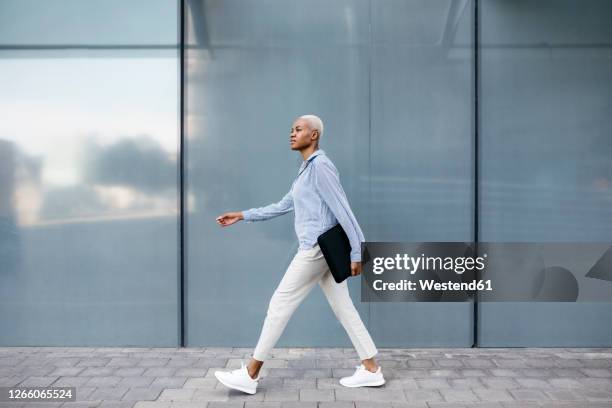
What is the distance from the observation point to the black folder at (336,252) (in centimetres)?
394

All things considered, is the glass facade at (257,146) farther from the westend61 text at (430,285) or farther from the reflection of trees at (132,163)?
the westend61 text at (430,285)

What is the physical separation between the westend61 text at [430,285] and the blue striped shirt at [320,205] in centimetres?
133

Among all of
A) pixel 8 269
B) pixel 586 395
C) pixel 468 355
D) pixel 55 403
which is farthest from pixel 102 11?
pixel 586 395

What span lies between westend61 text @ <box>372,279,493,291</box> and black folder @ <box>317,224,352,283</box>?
1349mm

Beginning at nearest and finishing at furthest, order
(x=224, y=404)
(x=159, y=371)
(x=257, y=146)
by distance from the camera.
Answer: (x=224, y=404)
(x=159, y=371)
(x=257, y=146)

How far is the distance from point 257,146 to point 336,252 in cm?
157

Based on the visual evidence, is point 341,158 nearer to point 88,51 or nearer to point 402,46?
point 402,46

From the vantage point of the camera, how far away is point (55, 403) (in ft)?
12.6

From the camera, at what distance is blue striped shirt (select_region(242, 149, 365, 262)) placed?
3959 mm

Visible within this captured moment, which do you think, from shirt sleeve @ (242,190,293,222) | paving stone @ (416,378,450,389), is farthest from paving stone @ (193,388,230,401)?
paving stone @ (416,378,450,389)

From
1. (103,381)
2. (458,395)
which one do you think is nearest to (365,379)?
(458,395)

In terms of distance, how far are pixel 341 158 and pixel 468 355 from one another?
194cm

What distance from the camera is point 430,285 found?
5.29 meters

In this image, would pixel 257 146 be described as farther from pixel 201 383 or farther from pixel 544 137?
pixel 544 137
